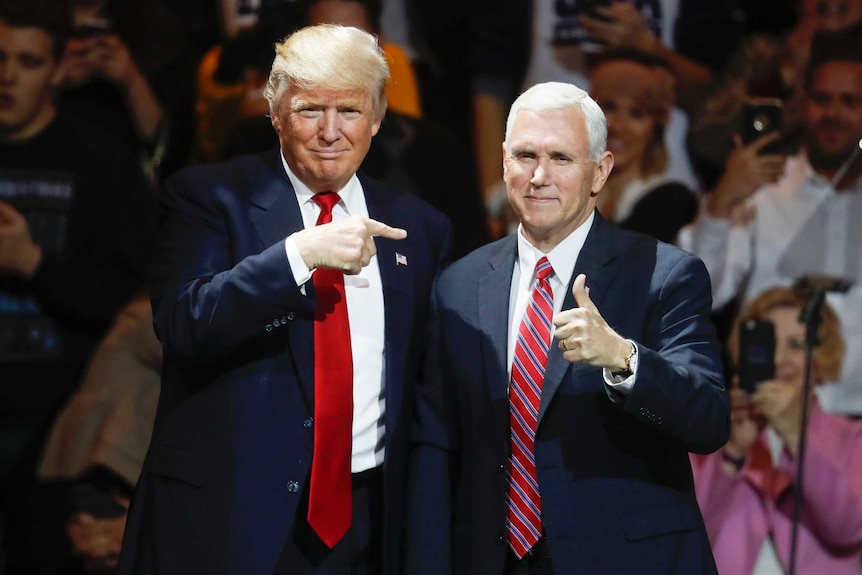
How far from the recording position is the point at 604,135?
2.10 m

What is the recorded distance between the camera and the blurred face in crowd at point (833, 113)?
12.4 ft

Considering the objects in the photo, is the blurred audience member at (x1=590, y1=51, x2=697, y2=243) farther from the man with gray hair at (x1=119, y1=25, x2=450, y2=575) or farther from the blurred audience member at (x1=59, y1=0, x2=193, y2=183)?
the man with gray hair at (x1=119, y1=25, x2=450, y2=575)

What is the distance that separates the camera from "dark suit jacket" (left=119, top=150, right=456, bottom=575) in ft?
6.64

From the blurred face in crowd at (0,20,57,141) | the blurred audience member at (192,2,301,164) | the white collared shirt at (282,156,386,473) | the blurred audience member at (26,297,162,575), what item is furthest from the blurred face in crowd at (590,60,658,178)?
the white collared shirt at (282,156,386,473)

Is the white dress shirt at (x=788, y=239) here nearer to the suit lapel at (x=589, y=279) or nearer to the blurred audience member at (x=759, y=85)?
the blurred audience member at (x=759, y=85)

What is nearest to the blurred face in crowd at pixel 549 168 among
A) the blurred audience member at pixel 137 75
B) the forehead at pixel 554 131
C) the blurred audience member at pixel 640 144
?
the forehead at pixel 554 131

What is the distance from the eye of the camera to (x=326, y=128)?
2.06 meters

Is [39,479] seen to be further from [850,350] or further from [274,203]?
[850,350]

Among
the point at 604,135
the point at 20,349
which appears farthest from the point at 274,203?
the point at 20,349

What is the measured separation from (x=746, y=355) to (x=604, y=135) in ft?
5.10

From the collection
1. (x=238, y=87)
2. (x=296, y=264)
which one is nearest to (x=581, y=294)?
(x=296, y=264)

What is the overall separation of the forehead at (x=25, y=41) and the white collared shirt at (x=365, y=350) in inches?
73.9

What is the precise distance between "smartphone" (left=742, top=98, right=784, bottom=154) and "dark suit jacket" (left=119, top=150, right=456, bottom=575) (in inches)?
79.6

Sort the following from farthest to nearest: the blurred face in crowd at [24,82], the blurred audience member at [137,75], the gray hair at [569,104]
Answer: the blurred audience member at [137,75] < the blurred face in crowd at [24,82] < the gray hair at [569,104]
